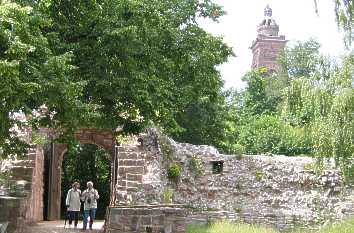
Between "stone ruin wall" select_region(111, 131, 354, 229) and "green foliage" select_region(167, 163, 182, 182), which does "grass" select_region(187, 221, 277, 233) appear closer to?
"stone ruin wall" select_region(111, 131, 354, 229)

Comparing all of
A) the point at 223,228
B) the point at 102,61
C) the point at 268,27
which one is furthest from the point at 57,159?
the point at 268,27

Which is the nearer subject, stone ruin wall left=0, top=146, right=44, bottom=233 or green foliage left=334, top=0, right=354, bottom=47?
green foliage left=334, top=0, right=354, bottom=47

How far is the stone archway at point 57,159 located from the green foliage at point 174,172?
2.63 m

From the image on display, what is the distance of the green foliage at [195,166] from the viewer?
57.3 feet

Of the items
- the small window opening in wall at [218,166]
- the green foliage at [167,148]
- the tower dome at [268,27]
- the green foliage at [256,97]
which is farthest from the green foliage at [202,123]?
the tower dome at [268,27]

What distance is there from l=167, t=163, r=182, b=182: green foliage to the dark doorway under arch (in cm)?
875

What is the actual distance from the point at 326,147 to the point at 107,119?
4817 millimetres

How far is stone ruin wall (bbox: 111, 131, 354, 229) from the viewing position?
1670 cm

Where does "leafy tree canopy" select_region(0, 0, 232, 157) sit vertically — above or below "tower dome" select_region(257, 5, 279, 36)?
below

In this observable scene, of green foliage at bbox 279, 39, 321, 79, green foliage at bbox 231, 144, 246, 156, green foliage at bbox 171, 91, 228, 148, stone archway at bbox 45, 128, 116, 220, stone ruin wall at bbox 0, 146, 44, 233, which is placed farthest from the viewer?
green foliage at bbox 279, 39, 321, 79

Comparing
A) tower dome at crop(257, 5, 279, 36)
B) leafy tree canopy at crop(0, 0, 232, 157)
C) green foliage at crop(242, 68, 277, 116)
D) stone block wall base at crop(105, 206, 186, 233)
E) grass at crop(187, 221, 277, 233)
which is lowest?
grass at crop(187, 221, 277, 233)

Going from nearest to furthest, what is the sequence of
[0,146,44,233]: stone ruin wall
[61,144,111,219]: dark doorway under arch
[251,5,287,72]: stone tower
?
[0,146,44,233]: stone ruin wall, [61,144,111,219]: dark doorway under arch, [251,5,287,72]: stone tower

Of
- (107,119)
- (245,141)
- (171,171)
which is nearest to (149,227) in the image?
(107,119)

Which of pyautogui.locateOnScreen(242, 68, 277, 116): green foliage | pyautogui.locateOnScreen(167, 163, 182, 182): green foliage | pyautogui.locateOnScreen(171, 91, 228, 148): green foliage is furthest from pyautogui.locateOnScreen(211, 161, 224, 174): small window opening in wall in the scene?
pyautogui.locateOnScreen(242, 68, 277, 116): green foliage
